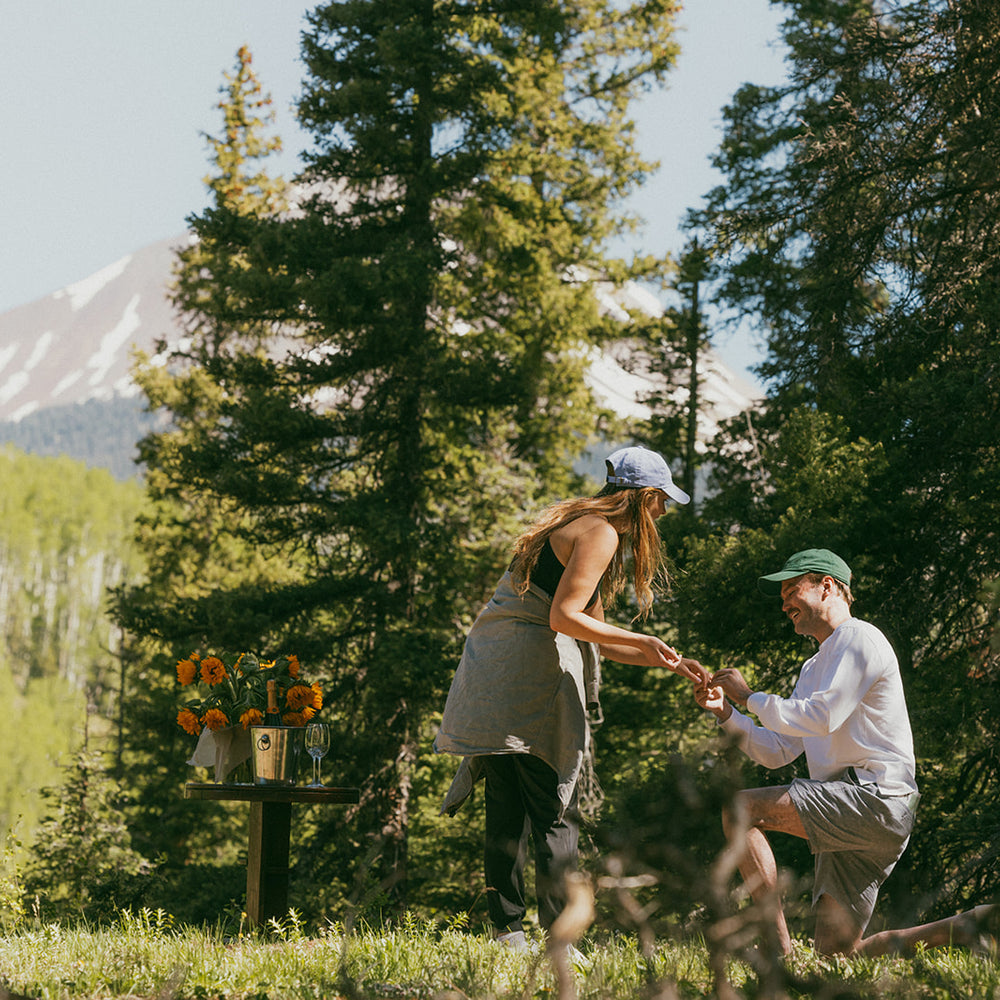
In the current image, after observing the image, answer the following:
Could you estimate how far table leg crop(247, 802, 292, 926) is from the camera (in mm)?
4871

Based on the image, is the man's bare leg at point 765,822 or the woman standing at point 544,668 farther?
the woman standing at point 544,668

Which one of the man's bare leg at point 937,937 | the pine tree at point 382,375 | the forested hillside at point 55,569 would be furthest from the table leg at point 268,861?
the forested hillside at point 55,569

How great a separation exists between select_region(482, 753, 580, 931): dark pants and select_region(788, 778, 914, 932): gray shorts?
0.81m

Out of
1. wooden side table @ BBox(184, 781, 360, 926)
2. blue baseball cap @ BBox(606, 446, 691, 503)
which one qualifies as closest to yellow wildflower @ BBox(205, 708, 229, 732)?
wooden side table @ BBox(184, 781, 360, 926)

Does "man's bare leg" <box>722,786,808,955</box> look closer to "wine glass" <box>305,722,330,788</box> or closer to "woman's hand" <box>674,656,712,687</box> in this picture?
"woman's hand" <box>674,656,712,687</box>

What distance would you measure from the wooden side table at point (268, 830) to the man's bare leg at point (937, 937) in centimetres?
211

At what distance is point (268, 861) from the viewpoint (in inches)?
195

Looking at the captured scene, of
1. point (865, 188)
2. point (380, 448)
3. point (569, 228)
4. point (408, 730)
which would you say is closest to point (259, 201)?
point (569, 228)

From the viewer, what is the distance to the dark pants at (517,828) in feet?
13.2

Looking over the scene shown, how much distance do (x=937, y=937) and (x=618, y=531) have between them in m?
1.63

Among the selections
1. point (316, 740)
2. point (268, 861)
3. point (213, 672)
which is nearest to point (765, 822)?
point (316, 740)

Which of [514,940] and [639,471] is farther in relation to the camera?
[639,471]

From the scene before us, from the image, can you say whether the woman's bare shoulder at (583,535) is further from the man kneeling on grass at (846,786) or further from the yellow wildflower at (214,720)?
the yellow wildflower at (214,720)

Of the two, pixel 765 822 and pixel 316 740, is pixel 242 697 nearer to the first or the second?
pixel 316 740
